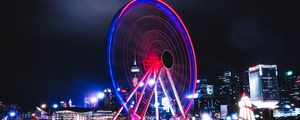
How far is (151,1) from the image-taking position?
2884 centimetres

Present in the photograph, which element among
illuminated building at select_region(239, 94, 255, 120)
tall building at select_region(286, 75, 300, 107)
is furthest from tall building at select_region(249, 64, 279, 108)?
illuminated building at select_region(239, 94, 255, 120)

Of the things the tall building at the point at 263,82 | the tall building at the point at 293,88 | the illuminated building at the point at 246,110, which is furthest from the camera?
the tall building at the point at 293,88

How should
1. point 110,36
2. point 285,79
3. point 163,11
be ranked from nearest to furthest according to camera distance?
1. point 110,36
2. point 163,11
3. point 285,79

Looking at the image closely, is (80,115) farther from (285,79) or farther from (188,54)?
(285,79)

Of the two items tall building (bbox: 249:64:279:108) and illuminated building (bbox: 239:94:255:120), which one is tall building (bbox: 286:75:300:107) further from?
illuminated building (bbox: 239:94:255:120)

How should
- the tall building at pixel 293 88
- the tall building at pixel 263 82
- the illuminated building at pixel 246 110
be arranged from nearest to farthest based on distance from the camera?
the illuminated building at pixel 246 110, the tall building at pixel 263 82, the tall building at pixel 293 88

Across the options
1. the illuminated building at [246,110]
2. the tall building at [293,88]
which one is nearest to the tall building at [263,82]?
the tall building at [293,88]

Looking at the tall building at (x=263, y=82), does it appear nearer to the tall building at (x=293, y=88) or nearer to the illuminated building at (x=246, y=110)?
the tall building at (x=293, y=88)

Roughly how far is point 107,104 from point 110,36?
318 ft

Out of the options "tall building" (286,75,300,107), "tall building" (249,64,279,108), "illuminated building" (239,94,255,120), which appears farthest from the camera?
"tall building" (286,75,300,107)

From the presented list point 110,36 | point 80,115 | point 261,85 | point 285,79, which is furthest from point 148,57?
point 285,79

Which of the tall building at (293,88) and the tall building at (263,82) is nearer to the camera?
the tall building at (263,82)

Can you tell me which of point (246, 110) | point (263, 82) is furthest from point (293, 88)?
point (246, 110)

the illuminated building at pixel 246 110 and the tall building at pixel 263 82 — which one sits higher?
the tall building at pixel 263 82
